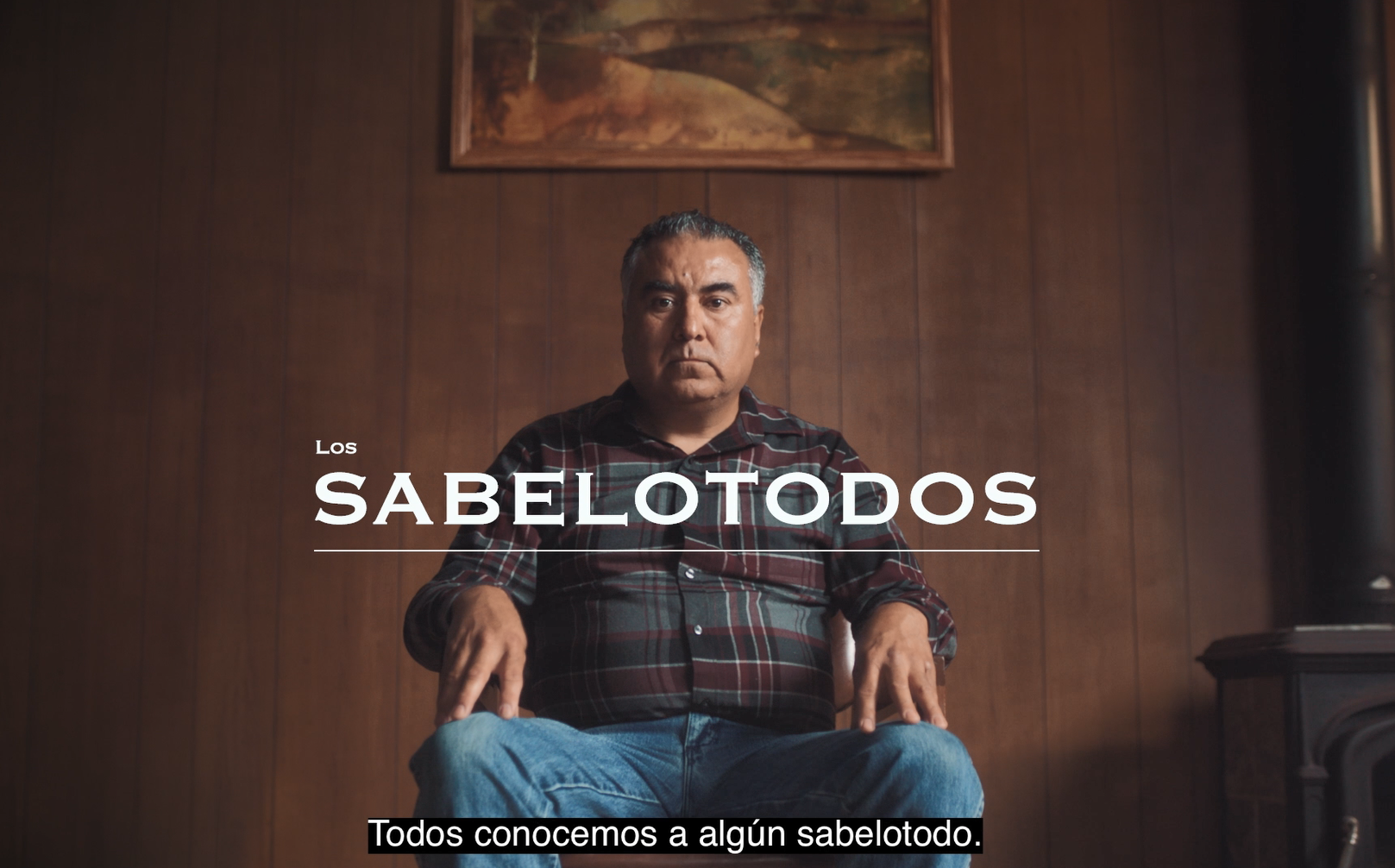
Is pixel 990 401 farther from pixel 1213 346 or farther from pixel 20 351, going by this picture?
pixel 20 351

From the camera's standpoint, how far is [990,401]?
92.2 inches

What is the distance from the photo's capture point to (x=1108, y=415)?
7.70 ft

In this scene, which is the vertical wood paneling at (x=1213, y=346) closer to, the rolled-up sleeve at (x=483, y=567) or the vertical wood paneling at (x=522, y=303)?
the vertical wood paneling at (x=522, y=303)

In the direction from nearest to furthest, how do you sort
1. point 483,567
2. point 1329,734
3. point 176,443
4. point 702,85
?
point 483,567
point 1329,734
point 176,443
point 702,85

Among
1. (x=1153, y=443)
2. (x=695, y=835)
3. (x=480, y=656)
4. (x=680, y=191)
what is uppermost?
(x=680, y=191)

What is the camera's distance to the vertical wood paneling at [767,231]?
234 cm

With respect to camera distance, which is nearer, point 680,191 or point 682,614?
point 682,614

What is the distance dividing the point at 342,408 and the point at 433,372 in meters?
0.20

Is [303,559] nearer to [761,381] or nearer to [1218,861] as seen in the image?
[761,381]

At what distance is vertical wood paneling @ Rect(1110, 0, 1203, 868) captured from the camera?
2232 mm

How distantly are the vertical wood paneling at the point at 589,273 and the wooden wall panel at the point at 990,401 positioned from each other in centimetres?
62

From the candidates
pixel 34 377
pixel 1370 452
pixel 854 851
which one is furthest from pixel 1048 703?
pixel 34 377

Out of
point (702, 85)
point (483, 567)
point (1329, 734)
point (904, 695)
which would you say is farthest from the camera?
point (702, 85)

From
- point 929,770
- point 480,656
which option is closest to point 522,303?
point 480,656
